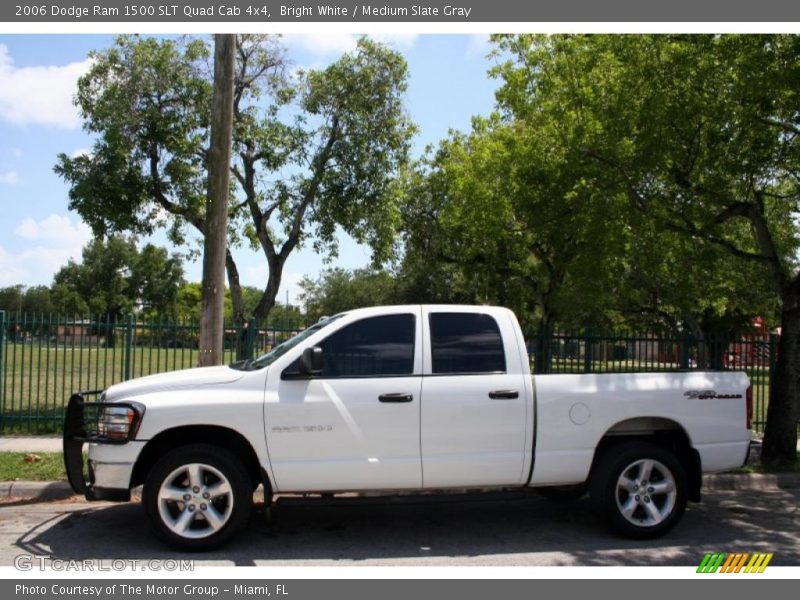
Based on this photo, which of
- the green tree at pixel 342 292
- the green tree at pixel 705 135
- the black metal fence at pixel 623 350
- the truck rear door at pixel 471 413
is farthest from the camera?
the green tree at pixel 342 292

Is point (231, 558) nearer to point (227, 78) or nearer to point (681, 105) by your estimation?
point (227, 78)

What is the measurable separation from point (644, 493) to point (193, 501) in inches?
154

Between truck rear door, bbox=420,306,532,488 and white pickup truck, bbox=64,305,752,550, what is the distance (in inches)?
0.4

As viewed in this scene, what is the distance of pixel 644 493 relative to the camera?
658cm

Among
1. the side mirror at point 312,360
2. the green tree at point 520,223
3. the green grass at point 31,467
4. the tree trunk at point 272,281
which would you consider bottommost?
the green grass at point 31,467

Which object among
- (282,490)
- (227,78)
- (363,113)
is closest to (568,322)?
(363,113)

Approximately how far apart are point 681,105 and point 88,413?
8.28 meters

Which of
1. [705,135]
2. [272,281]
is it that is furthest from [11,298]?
[705,135]

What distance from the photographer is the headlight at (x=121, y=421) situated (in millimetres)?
→ 5973

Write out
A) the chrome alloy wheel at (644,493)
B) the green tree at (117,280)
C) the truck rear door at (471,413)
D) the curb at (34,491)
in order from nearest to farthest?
the truck rear door at (471,413) → the chrome alloy wheel at (644,493) → the curb at (34,491) → the green tree at (117,280)

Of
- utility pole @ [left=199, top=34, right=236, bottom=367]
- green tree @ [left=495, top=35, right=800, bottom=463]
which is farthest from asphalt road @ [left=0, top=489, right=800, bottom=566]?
green tree @ [left=495, top=35, right=800, bottom=463]

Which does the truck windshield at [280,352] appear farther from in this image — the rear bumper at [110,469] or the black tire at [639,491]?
the black tire at [639,491]

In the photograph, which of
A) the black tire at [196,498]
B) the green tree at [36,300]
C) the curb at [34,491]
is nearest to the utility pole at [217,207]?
the curb at [34,491]

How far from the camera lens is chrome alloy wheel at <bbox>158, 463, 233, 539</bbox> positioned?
19.6 ft
